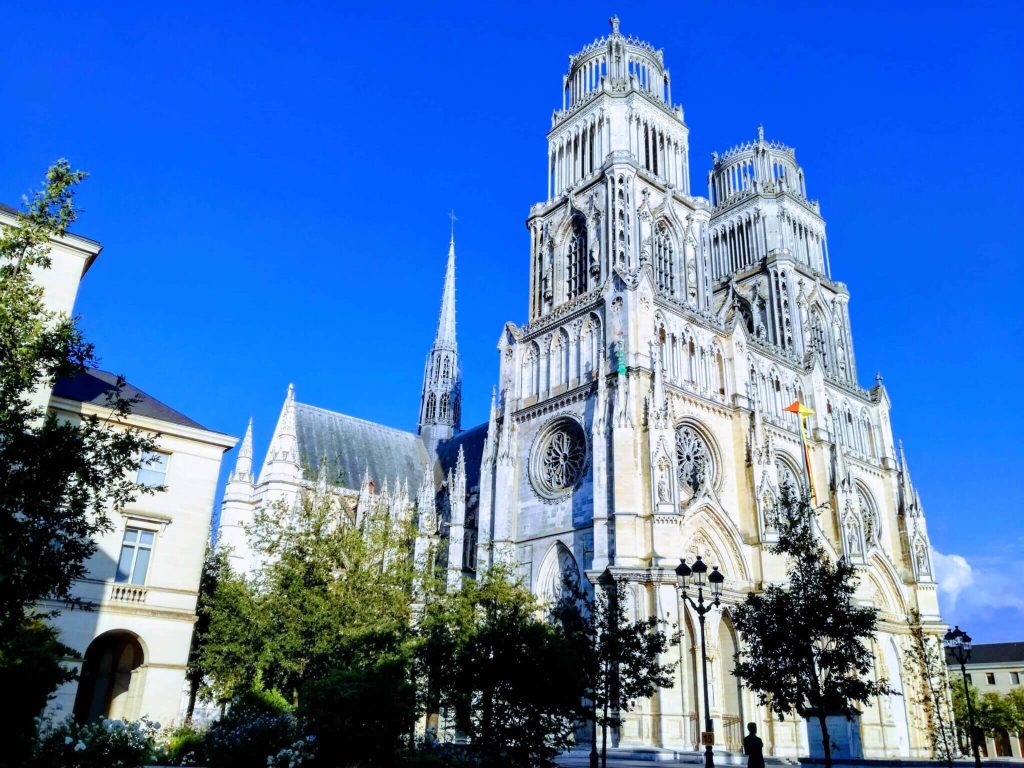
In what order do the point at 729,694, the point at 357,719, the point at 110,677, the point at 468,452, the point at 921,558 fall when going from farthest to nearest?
1. the point at 468,452
2. the point at 921,558
3. the point at 729,694
4. the point at 110,677
5. the point at 357,719

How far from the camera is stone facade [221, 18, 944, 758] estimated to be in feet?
119

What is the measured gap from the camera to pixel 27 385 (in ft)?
42.7

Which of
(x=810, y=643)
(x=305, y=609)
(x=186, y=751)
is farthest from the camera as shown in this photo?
(x=305, y=609)

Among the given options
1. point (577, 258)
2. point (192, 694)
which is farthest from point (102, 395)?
point (577, 258)

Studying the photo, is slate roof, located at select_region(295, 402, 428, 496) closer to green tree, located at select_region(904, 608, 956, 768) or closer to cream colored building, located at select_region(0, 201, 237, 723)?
cream colored building, located at select_region(0, 201, 237, 723)

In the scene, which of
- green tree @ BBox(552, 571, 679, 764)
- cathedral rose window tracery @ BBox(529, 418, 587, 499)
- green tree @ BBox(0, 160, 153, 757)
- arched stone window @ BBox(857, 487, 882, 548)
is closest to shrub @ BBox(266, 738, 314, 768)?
green tree @ BBox(0, 160, 153, 757)

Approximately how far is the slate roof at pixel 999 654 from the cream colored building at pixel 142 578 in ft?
226

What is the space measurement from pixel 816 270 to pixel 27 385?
55.7 metres

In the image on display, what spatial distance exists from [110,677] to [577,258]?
31.7 metres

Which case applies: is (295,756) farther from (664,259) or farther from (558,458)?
(664,259)

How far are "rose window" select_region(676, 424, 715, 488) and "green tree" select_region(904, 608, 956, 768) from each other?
14.6 m

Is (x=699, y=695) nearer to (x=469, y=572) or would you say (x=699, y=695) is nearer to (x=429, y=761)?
(x=469, y=572)

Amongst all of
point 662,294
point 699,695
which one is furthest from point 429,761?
point 662,294

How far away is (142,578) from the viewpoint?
85.8 ft
